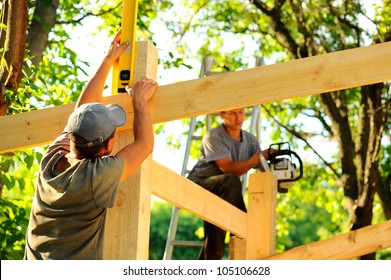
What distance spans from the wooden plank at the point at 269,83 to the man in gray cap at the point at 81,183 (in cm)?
30

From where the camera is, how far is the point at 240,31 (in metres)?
11.5

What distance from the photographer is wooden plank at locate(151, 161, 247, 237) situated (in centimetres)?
384

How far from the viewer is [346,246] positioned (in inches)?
207

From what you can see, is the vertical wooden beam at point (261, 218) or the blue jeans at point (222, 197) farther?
the blue jeans at point (222, 197)

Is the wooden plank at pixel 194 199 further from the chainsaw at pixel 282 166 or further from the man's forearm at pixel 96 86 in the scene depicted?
the chainsaw at pixel 282 166

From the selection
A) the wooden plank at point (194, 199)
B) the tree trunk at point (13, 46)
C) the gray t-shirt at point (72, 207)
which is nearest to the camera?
the gray t-shirt at point (72, 207)

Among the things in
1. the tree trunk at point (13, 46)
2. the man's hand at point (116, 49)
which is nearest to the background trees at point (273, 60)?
the tree trunk at point (13, 46)

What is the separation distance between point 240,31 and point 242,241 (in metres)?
6.50

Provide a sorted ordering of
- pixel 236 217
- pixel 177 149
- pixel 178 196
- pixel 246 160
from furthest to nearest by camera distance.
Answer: pixel 177 149, pixel 246 160, pixel 236 217, pixel 178 196

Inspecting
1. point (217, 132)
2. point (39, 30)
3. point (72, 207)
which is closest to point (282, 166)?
point (217, 132)

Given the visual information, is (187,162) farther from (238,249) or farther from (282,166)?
(238,249)

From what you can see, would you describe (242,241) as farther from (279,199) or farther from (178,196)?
(279,199)

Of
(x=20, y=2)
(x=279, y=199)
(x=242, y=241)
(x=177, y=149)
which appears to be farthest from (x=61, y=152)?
(x=279, y=199)

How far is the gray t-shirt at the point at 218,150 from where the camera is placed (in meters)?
6.45
